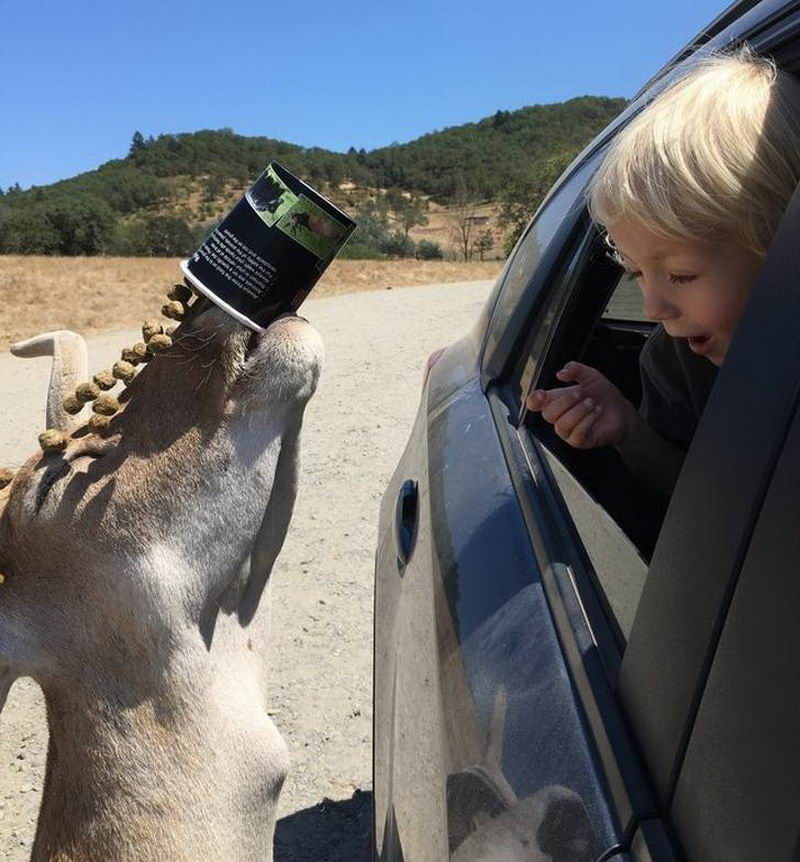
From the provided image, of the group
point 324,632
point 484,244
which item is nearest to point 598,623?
point 324,632

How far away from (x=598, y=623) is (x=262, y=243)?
1027mm

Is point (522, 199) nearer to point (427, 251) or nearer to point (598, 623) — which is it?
point (427, 251)

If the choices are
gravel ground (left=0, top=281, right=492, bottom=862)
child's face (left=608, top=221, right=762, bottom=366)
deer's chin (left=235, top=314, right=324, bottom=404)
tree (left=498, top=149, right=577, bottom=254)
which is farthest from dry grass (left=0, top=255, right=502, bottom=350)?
child's face (left=608, top=221, right=762, bottom=366)

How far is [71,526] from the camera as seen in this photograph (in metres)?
1.82

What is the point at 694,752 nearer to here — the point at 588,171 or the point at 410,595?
the point at 410,595

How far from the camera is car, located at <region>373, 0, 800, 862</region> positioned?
31.3 inches

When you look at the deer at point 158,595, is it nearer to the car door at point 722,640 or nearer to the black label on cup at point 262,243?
the black label on cup at point 262,243

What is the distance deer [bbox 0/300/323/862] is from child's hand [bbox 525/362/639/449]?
0.54 m

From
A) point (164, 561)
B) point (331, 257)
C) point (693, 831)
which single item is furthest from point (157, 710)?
point (693, 831)

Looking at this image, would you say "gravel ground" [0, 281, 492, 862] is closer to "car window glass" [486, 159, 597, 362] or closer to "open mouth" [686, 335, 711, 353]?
"car window glass" [486, 159, 597, 362]

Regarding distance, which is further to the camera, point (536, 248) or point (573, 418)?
point (536, 248)

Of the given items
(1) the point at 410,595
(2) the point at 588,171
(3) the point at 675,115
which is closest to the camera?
(3) the point at 675,115

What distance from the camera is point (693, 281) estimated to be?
1355 mm

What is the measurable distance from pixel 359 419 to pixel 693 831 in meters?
6.94
